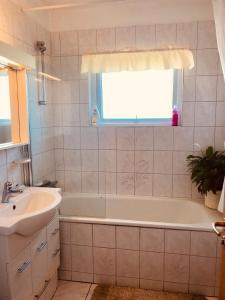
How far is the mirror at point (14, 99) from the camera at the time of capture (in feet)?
6.29

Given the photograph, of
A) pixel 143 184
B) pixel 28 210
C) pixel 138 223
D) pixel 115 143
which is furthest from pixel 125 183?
pixel 28 210

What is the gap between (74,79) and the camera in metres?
2.71

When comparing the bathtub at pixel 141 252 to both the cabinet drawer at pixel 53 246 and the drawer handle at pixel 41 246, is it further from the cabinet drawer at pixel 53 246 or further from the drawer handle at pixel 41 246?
the drawer handle at pixel 41 246

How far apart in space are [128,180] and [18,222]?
1.56 meters

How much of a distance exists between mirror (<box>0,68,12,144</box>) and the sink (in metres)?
0.46

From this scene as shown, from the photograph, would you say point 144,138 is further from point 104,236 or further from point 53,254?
point 53,254

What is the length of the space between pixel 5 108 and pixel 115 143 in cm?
118

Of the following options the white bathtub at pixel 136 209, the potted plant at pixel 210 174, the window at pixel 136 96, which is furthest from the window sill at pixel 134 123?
the white bathtub at pixel 136 209

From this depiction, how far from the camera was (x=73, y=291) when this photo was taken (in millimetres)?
2076

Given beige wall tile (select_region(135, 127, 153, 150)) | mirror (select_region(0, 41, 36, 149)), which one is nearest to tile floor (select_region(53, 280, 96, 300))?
mirror (select_region(0, 41, 36, 149))

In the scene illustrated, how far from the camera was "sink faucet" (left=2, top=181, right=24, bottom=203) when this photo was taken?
173 centimetres

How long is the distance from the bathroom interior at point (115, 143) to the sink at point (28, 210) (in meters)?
0.02

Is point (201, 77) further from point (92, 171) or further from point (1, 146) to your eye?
point (1, 146)

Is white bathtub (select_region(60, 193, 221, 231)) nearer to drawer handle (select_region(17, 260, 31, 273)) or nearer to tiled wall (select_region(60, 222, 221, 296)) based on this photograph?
tiled wall (select_region(60, 222, 221, 296))
